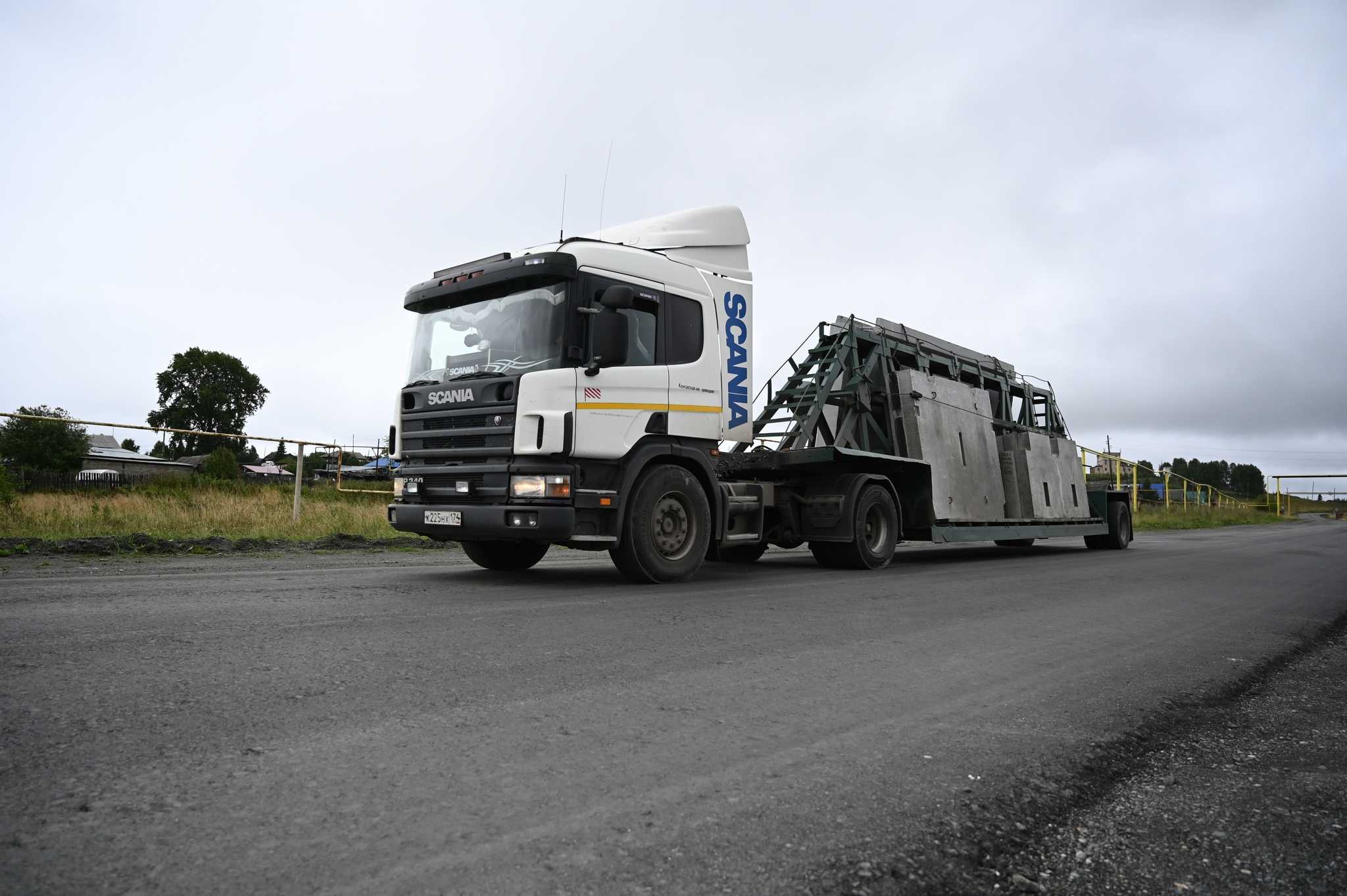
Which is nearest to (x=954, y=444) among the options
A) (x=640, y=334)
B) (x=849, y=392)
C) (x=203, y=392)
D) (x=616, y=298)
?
(x=849, y=392)

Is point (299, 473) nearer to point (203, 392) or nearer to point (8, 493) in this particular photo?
point (8, 493)

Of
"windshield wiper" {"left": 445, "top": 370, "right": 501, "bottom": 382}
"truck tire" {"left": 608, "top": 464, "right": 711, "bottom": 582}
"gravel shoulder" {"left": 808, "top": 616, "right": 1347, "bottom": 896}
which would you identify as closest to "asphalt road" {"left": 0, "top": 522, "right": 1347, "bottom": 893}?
"gravel shoulder" {"left": 808, "top": 616, "right": 1347, "bottom": 896}

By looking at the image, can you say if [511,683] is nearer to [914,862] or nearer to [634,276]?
[914,862]

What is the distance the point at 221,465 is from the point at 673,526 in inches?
427

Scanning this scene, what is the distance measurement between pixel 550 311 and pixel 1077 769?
546 cm

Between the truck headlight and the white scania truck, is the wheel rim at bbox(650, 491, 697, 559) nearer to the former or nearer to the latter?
the white scania truck

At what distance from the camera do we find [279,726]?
2.78m

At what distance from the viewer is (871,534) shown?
9906mm

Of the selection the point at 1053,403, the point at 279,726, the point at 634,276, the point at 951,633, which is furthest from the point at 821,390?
the point at 279,726

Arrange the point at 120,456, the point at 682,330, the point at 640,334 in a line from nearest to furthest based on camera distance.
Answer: the point at 640,334 < the point at 682,330 < the point at 120,456

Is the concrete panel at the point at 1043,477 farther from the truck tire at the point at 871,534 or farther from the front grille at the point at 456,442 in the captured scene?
the front grille at the point at 456,442

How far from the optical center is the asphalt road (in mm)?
1898

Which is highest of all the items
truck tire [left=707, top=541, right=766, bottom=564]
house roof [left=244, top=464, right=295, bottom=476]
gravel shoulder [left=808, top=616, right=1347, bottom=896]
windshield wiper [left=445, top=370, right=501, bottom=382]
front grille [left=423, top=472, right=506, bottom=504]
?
windshield wiper [left=445, top=370, right=501, bottom=382]

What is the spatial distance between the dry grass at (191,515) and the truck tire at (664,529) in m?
5.98
